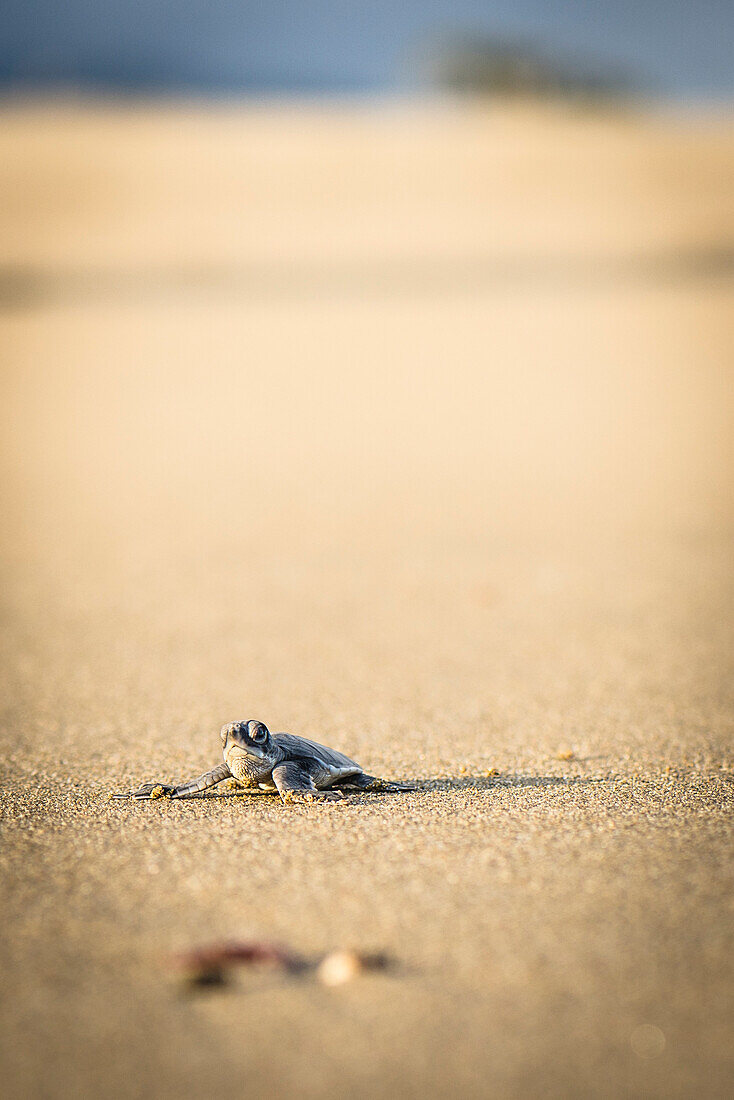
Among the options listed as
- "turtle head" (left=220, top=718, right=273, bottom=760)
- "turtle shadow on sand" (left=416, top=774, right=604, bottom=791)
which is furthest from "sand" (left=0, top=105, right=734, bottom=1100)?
"turtle head" (left=220, top=718, right=273, bottom=760)

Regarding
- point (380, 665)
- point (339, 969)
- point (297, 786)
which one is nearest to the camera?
point (339, 969)

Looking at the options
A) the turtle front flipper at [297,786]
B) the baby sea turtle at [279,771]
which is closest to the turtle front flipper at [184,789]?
the baby sea turtle at [279,771]

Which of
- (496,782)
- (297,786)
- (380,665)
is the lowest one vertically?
(496,782)

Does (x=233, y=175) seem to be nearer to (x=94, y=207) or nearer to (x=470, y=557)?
(x=94, y=207)

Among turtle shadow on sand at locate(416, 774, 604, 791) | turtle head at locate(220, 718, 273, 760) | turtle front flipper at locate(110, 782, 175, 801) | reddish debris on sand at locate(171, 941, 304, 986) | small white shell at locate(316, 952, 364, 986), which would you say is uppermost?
turtle head at locate(220, 718, 273, 760)

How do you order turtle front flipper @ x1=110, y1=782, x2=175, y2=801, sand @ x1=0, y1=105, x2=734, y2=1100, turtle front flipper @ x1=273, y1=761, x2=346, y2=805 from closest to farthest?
sand @ x1=0, y1=105, x2=734, y2=1100 → turtle front flipper @ x1=273, y1=761, x2=346, y2=805 → turtle front flipper @ x1=110, y1=782, x2=175, y2=801

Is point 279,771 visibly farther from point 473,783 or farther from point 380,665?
point 380,665

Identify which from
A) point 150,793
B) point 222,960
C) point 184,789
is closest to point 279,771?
point 184,789

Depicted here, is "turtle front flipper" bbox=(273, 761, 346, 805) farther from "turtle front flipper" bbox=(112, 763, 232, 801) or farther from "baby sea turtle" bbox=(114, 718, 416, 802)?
"turtle front flipper" bbox=(112, 763, 232, 801)

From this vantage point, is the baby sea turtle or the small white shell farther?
the baby sea turtle
